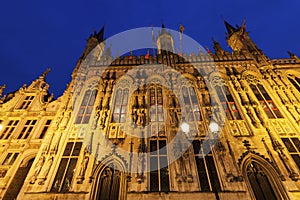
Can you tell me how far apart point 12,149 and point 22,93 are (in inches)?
273

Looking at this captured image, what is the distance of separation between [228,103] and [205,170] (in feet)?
23.8

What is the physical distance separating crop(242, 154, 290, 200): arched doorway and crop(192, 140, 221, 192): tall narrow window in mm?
1964

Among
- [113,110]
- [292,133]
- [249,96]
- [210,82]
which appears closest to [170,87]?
[210,82]

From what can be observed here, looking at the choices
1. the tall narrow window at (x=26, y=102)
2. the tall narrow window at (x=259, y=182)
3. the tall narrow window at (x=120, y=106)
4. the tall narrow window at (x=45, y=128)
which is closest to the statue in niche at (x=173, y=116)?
the tall narrow window at (x=120, y=106)

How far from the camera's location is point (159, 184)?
12.9m

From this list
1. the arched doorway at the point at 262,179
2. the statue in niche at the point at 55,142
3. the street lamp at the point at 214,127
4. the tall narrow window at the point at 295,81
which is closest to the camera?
the arched doorway at the point at 262,179

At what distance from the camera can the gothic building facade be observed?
12844 mm

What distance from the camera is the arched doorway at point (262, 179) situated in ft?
40.7

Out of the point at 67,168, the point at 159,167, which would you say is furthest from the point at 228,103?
the point at 67,168

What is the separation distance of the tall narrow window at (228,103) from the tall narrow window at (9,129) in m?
18.3

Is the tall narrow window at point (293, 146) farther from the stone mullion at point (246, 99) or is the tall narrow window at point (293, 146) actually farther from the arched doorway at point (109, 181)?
the arched doorway at point (109, 181)

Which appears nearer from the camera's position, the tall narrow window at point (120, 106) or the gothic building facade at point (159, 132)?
the gothic building facade at point (159, 132)

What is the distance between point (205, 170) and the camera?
13.7m

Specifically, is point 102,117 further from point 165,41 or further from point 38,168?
point 165,41
